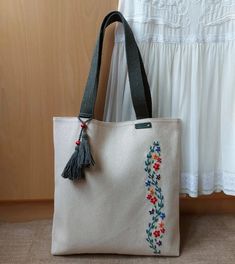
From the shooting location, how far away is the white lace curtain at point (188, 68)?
2.33ft

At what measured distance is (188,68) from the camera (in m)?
0.72

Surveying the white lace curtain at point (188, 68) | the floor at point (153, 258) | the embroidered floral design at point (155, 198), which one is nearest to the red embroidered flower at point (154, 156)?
the embroidered floral design at point (155, 198)

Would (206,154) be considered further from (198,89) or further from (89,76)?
(89,76)

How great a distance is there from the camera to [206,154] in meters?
0.77

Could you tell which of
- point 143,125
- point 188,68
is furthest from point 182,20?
point 143,125

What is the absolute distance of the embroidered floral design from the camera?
664 mm

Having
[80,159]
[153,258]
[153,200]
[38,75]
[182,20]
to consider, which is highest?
[182,20]

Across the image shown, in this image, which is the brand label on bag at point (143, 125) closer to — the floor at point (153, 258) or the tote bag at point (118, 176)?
the tote bag at point (118, 176)

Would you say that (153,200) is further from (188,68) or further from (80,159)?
(188,68)

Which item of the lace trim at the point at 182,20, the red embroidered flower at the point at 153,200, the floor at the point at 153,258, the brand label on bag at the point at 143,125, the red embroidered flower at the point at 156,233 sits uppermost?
the lace trim at the point at 182,20

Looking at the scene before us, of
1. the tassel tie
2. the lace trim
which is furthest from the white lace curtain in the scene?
the tassel tie

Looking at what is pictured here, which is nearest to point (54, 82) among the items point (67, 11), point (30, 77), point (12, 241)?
point (30, 77)

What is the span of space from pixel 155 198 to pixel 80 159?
201mm

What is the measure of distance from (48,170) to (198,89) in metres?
0.46
